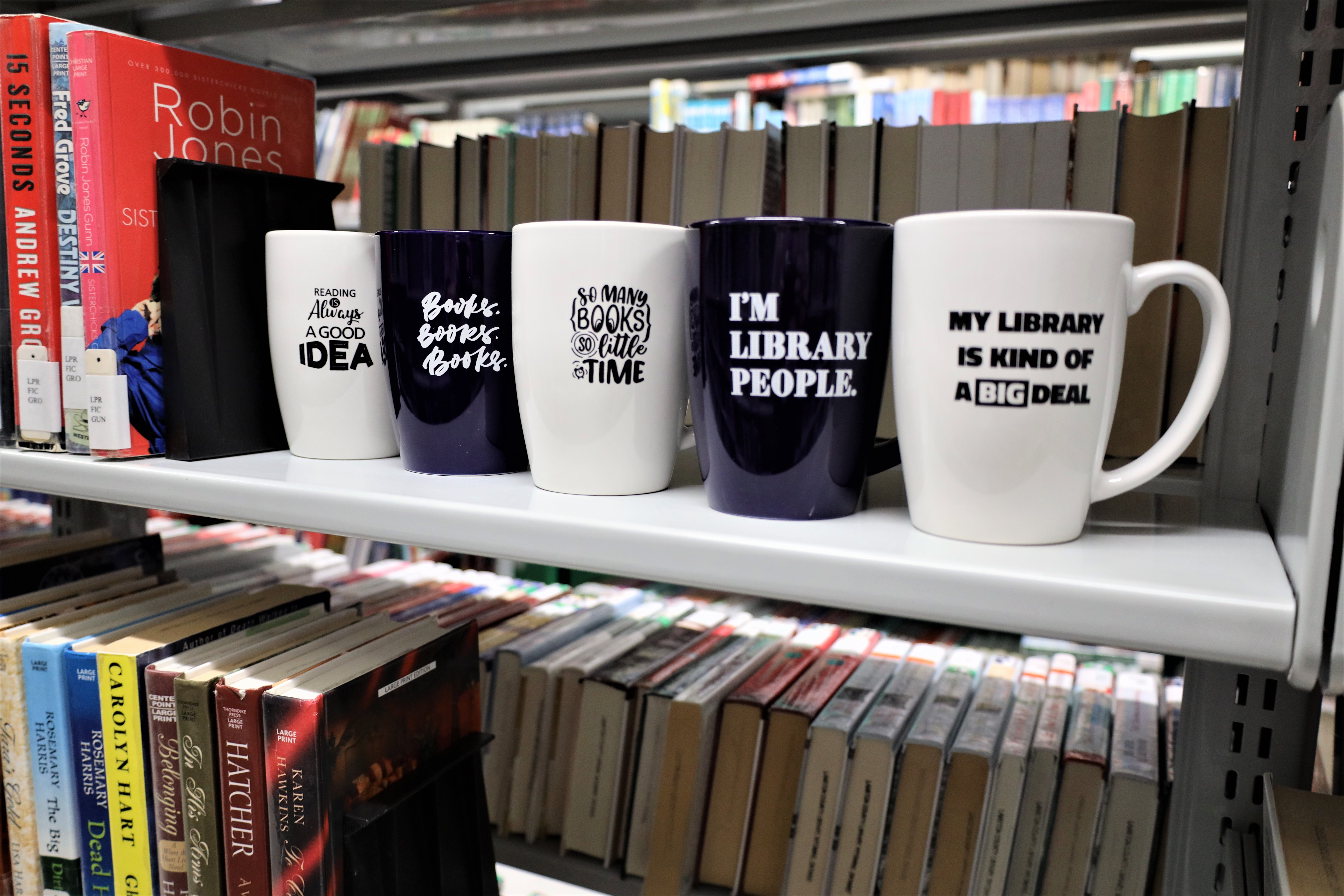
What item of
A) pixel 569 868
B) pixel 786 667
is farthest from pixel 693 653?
pixel 569 868

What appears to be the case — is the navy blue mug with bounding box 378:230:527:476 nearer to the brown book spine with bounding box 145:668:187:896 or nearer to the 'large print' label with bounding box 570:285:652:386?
the 'large print' label with bounding box 570:285:652:386

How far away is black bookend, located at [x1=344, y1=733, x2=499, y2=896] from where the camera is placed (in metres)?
0.68

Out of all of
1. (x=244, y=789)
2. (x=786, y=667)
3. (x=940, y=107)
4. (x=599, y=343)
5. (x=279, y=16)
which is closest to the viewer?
(x=599, y=343)

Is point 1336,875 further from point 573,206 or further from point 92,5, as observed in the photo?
point 92,5

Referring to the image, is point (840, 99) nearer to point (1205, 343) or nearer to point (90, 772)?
point (1205, 343)

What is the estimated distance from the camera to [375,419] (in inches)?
28.8

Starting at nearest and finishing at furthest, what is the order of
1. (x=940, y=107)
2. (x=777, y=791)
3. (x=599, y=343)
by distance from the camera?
(x=599, y=343) → (x=777, y=791) → (x=940, y=107)

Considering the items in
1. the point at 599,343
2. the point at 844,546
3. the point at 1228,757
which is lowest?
the point at 1228,757

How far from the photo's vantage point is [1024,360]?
1.54 ft

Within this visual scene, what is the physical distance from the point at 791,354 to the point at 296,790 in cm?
47

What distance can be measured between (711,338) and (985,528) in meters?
0.19

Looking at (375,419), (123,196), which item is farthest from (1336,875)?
(123,196)

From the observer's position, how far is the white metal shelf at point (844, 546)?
43cm

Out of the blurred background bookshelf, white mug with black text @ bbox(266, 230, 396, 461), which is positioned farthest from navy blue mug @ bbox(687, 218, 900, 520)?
the blurred background bookshelf
